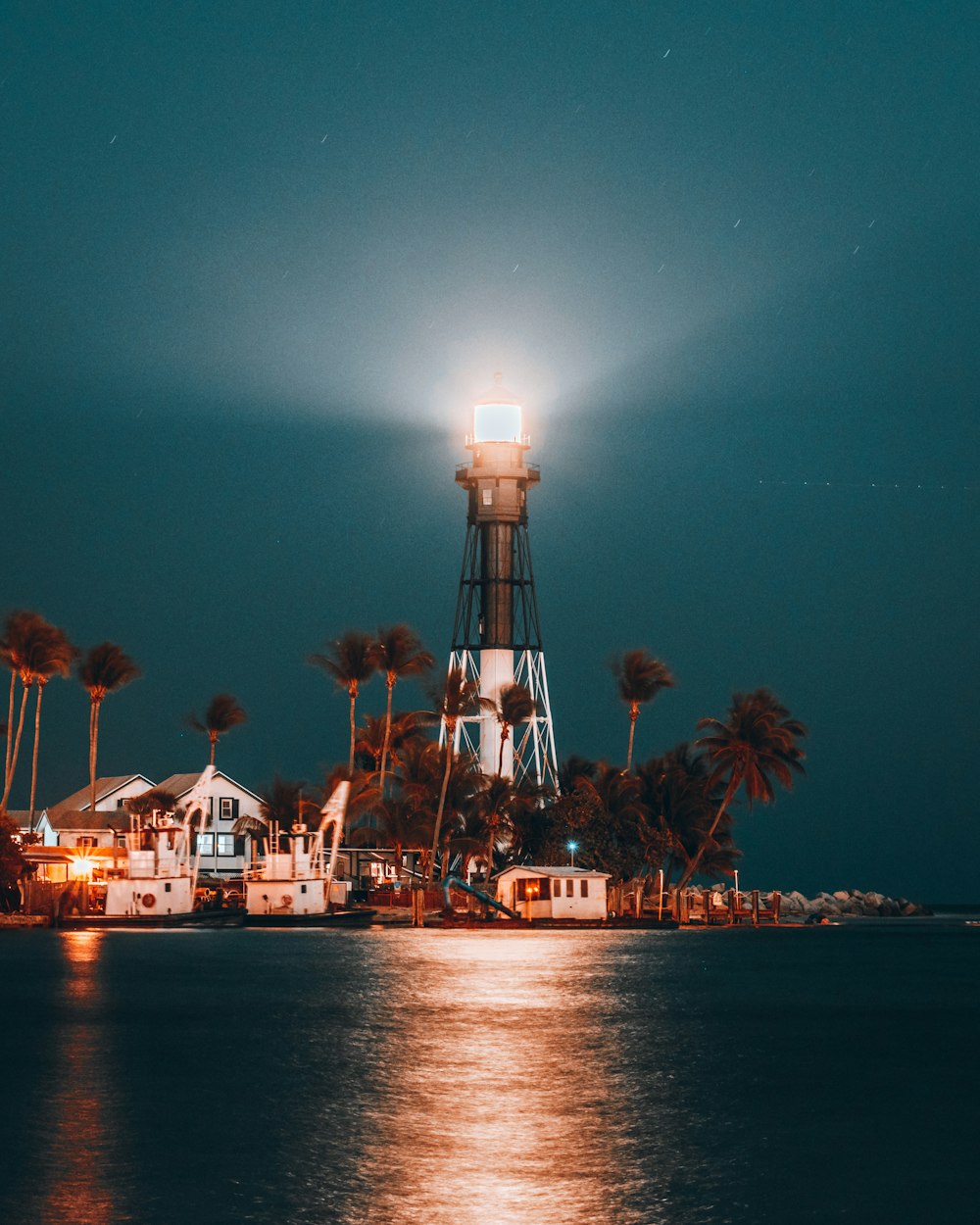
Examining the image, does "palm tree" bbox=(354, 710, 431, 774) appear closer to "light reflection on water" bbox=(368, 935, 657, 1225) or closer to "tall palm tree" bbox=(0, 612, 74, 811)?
"tall palm tree" bbox=(0, 612, 74, 811)

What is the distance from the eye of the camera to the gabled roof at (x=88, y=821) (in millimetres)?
123875

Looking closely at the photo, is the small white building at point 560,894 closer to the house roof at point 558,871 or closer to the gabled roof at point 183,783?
the house roof at point 558,871

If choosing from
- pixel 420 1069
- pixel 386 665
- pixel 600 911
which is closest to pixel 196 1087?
pixel 420 1069

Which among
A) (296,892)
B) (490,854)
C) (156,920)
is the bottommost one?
(156,920)

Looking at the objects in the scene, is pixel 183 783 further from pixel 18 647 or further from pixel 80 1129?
pixel 80 1129

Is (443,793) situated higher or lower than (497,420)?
lower

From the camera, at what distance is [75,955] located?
236 ft

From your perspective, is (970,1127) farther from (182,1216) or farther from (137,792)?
(137,792)

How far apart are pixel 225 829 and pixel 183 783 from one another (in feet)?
23.6

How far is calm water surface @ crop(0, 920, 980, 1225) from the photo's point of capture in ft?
66.8

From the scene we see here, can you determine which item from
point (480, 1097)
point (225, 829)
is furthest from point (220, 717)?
point (480, 1097)

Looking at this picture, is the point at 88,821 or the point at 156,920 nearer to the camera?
the point at 156,920

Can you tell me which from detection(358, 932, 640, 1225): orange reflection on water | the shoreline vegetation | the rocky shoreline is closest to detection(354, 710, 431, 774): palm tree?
the shoreline vegetation

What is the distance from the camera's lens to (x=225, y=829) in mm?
127938
